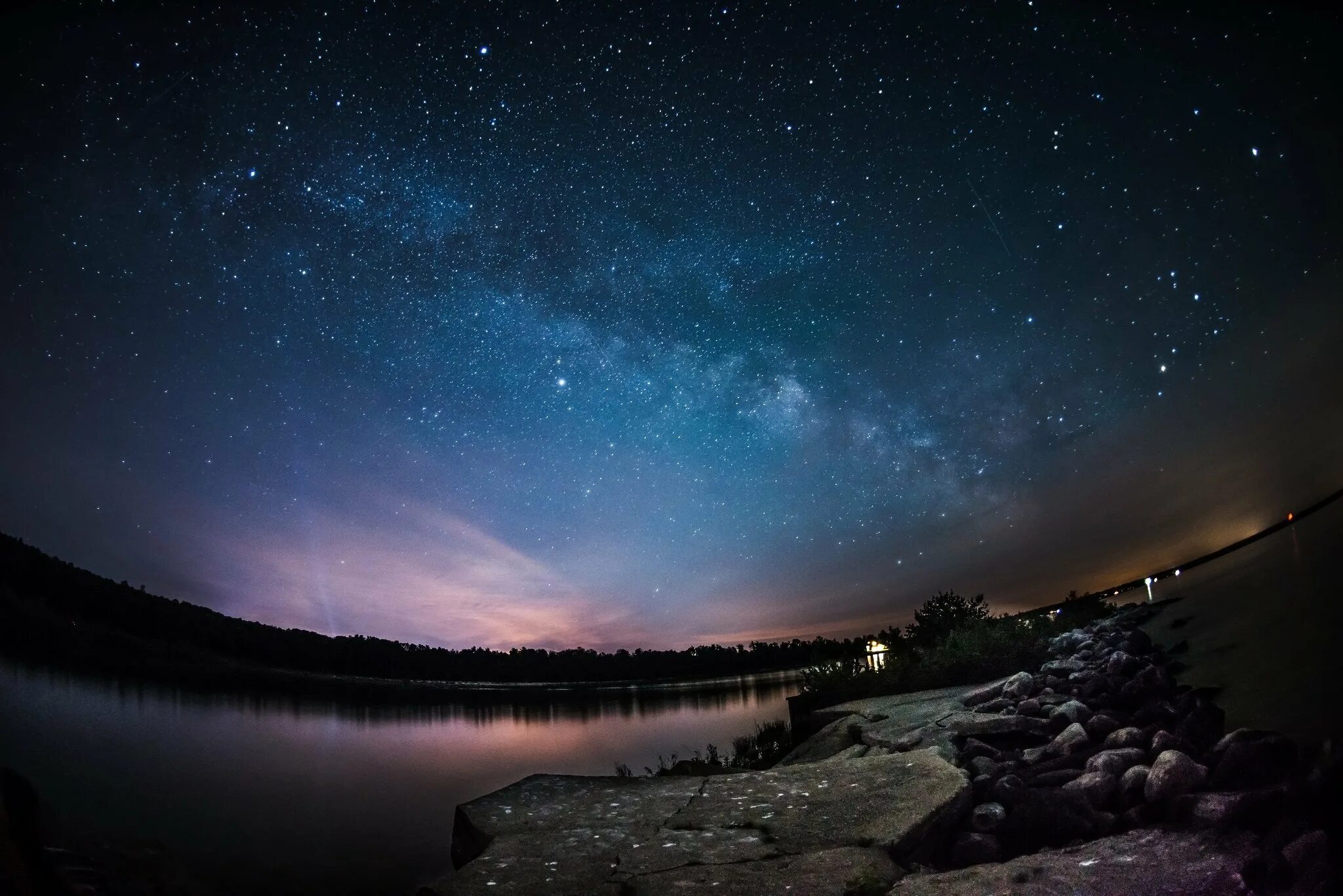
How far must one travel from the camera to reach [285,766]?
16359 millimetres

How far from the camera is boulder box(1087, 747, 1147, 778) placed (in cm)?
421

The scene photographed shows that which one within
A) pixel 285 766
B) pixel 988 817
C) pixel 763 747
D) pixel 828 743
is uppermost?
pixel 988 817

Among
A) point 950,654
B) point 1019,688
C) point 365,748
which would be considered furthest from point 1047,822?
point 365,748

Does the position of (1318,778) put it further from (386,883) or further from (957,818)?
(386,883)

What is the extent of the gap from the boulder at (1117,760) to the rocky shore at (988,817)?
0.01 metres

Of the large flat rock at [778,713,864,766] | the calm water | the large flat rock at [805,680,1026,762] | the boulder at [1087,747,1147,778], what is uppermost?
the boulder at [1087,747,1147,778]

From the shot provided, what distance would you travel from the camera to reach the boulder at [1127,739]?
4.59m

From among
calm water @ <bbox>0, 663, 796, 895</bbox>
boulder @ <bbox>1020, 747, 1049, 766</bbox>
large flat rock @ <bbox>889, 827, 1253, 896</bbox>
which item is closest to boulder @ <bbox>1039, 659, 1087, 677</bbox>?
boulder @ <bbox>1020, 747, 1049, 766</bbox>

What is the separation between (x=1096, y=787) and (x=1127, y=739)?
0.88 metres

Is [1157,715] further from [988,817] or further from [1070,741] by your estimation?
[988,817]

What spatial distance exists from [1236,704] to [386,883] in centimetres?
982

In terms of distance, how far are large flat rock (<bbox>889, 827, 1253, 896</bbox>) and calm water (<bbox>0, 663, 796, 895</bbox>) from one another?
7507mm

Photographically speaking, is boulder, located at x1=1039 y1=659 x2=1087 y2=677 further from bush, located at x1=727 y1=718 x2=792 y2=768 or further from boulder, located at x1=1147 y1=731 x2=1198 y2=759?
bush, located at x1=727 y1=718 x2=792 y2=768

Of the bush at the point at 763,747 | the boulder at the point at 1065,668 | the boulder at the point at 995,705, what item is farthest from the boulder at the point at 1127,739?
the bush at the point at 763,747
